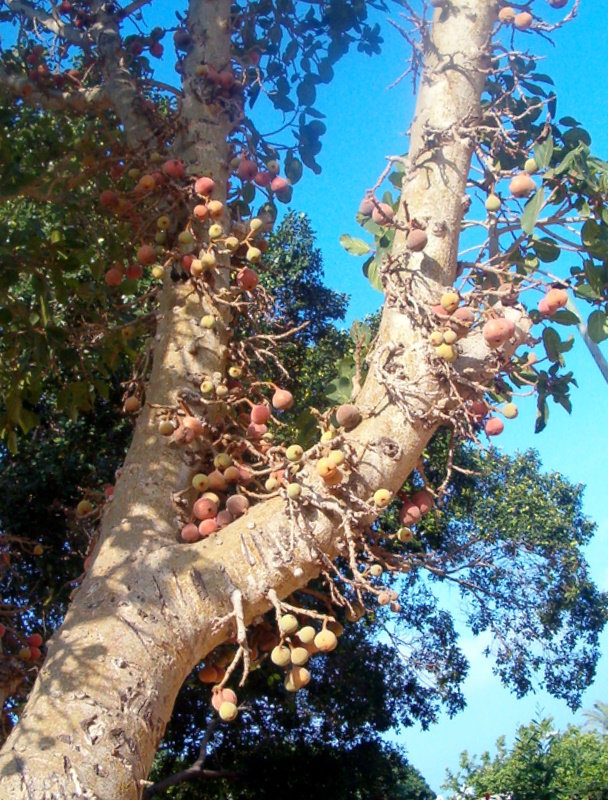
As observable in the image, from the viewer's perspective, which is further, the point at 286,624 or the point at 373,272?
the point at 373,272

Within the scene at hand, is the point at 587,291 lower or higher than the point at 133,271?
lower

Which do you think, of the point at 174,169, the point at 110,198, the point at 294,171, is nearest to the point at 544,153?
the point at 174,169

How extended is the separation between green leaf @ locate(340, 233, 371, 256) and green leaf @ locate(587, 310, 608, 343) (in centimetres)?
80

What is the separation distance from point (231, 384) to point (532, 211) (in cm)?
105

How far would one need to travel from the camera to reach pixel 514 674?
29.7 feet

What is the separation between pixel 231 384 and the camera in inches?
97.2

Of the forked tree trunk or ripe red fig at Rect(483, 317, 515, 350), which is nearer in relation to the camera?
the forked tree trunk

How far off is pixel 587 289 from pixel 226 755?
634 centimetres

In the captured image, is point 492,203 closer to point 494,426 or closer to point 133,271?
point 494,426

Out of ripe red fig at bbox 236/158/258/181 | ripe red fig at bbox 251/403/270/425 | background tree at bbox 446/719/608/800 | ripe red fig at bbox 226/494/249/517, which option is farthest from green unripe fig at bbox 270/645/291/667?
background tree at bbox 446/719/608/800

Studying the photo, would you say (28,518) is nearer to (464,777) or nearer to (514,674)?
(514,674)

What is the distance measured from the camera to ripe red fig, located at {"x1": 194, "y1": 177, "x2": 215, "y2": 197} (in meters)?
2.48

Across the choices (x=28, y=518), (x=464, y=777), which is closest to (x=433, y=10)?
(x=28, y=518)

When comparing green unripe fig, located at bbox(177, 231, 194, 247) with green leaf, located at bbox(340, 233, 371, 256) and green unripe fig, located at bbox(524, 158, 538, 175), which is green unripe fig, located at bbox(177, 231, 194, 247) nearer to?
green leaf, located at bbox(340, 233, 371, 256)
